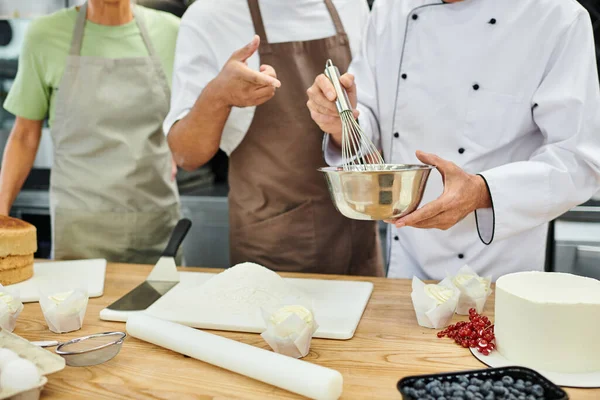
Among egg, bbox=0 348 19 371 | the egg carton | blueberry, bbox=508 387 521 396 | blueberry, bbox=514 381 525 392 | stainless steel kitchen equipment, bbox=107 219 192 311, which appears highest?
egg, bbox=0 348 19 371

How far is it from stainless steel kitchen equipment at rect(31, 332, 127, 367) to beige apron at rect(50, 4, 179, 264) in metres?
0.88

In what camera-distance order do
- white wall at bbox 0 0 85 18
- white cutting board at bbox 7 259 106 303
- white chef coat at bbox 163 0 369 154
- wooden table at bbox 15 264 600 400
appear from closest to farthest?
wooden table at bbox 15 264 600 400 < white cutting board at bbox 7 259 106 303 < white chef coat at bbox 163 0 369 154 < white wall at bbox 0 0 85 18

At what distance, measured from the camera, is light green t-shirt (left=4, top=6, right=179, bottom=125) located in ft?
6.16

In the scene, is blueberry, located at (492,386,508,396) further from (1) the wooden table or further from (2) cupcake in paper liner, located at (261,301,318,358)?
(2) cupcake in paper liner, located at (261,301,318,358)

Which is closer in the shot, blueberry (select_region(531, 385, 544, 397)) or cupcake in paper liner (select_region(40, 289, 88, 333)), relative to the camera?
blueberry (select_region(531, 385, 544, 397))

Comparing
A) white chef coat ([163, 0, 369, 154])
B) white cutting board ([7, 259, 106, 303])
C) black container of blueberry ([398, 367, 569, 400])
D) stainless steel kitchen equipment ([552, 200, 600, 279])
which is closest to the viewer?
black container of blueberry ([398, 367, 569, 400])

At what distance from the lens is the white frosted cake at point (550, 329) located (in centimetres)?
97

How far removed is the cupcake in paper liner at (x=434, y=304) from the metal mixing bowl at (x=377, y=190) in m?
0.16

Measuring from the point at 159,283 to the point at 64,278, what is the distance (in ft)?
0.90

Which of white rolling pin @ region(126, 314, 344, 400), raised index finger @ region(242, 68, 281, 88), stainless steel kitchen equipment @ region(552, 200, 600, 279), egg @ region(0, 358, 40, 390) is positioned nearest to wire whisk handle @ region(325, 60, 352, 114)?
raised index finger @ region(242, 68, 281, 88)

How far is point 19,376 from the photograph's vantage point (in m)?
0.88

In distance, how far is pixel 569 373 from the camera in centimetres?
99

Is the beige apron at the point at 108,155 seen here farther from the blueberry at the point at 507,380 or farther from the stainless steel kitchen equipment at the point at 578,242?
the stainless steel kitchen equipment at the point at 578,242

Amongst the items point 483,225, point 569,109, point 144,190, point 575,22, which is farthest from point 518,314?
A: point 144,190
